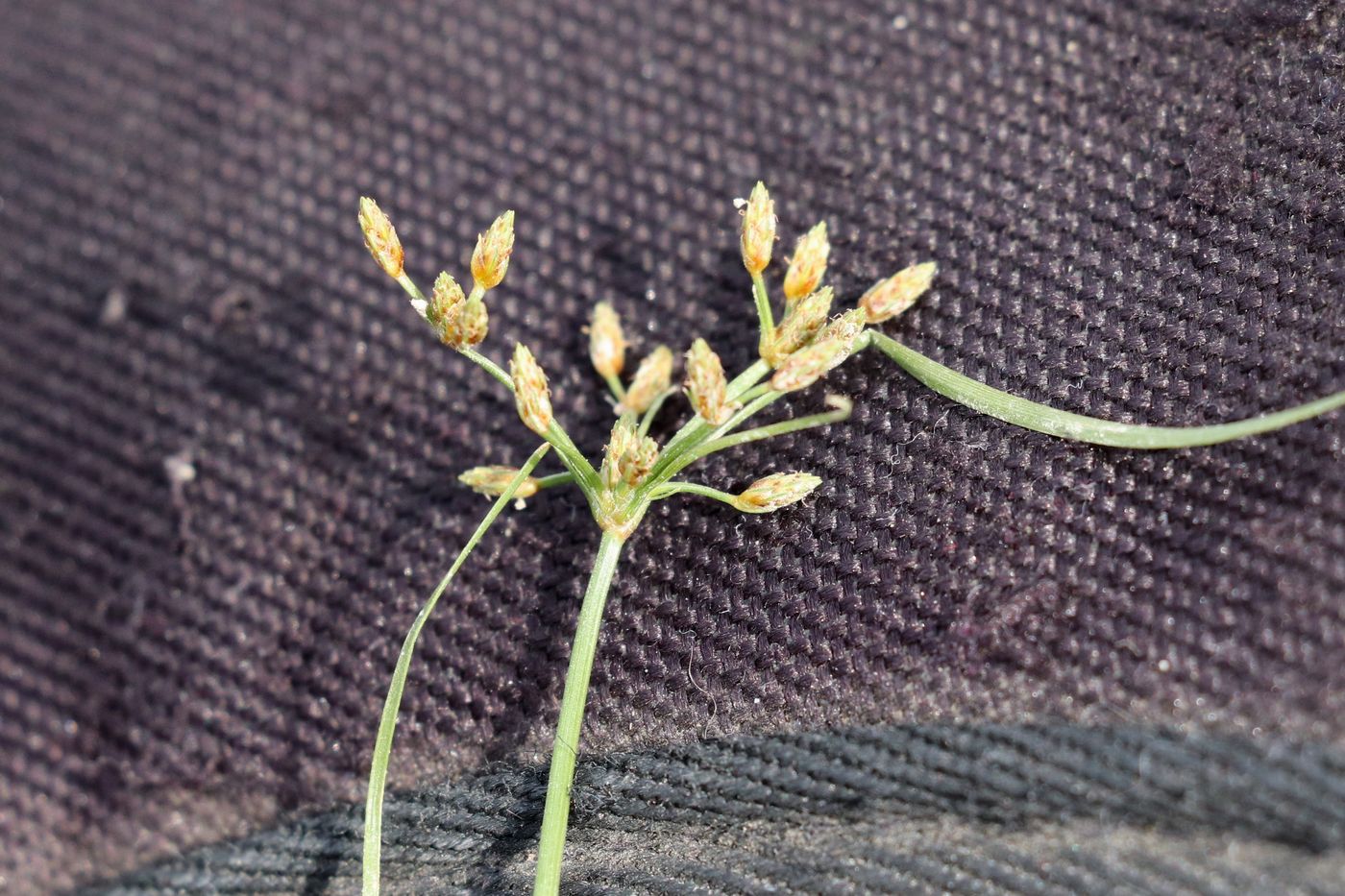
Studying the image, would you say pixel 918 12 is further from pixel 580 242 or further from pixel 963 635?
pixel 963 635

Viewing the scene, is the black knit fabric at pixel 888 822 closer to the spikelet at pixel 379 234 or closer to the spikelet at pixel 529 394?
the spikelet at pixel 529 394

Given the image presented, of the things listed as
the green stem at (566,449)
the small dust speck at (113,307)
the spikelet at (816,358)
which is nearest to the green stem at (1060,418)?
the spikelet at (816,358)

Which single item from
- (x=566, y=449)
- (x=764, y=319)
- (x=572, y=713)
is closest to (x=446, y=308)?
(x=566, y=449)

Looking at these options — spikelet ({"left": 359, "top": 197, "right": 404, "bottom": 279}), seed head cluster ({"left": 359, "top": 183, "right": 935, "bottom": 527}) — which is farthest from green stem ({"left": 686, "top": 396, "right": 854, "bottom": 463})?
spikelet ({"left": 359, "top": 197, "right": 404, "bottom": 279})

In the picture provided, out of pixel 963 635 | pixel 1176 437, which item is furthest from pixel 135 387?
pixel 1176 437

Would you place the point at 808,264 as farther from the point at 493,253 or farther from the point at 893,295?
the point at 493,253

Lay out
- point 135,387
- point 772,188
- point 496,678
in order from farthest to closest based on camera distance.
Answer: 1. point 135,387
2. point 772,188
3. point 496,678

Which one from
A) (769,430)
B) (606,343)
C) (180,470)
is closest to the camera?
(769,430)
